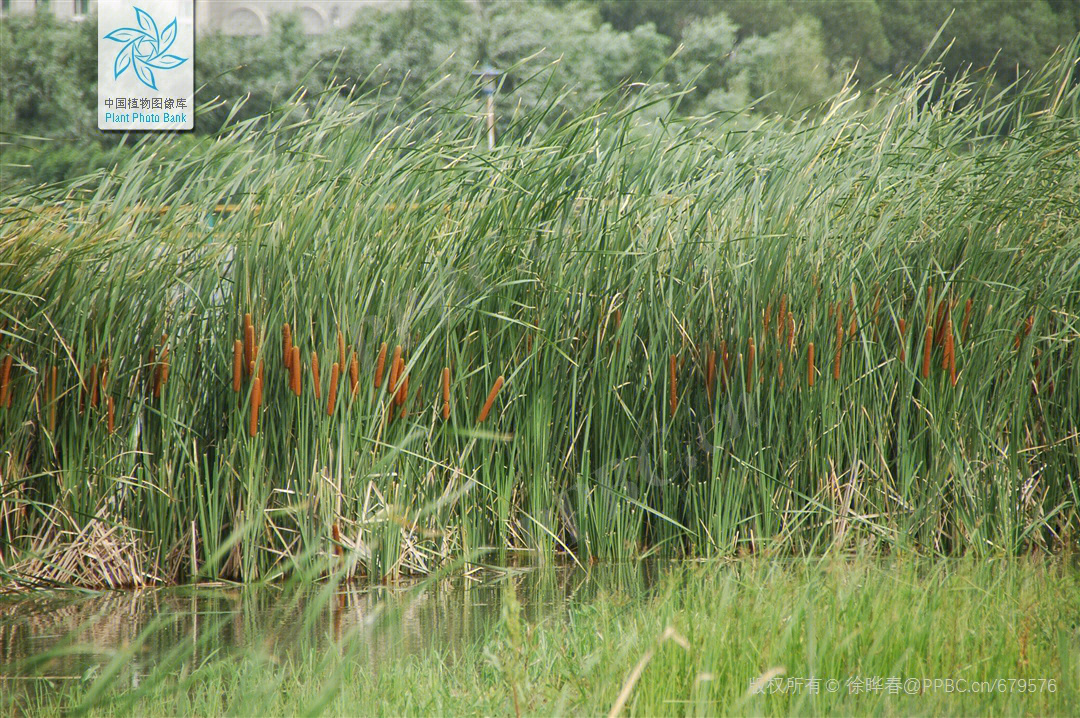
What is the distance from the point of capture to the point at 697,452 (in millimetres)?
3314

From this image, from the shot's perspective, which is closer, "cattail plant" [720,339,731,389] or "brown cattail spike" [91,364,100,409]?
"brown cattail spike" [91,364,100,409]

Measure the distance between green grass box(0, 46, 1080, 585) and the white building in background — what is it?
751 inches

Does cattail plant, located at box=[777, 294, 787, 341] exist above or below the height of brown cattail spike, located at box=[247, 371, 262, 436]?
above

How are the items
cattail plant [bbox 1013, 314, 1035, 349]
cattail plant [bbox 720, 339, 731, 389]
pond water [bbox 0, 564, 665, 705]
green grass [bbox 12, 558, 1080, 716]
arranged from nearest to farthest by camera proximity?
green grass [bbox 12, 558, 1080, 716] < pond water [bbox 0, 564, 665, 705] < cattail plant [bbox 720, 339, 731, 389] < cattail plant [bbox 1013, 314, 1035, 349]

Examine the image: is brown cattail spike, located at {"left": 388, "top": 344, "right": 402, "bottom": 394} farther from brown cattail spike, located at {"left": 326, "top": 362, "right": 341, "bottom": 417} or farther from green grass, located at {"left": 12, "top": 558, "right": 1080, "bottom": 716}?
green grass, located at {"left": 12, "top": 558, "right": 1080, "bottom": 716}

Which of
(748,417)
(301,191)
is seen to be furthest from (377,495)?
(748,417)

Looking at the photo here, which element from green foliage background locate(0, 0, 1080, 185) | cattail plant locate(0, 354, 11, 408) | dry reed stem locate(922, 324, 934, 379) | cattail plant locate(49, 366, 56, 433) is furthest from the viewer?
green foliage background locate(0, 0, 1080, 185)

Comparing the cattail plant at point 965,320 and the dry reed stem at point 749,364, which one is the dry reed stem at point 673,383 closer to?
the dry reed stem at point 749,364

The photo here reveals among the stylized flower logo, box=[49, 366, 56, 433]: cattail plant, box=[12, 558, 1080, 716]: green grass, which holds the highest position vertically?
the stylized flower logo

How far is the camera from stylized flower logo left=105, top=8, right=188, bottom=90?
15.5 feet

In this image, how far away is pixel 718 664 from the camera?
6.19 feet

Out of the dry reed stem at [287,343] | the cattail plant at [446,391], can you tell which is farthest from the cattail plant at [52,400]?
the cattail plant at [446,391]

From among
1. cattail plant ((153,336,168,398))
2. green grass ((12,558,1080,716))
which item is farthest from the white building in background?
green grass ((12,558,1080,716))

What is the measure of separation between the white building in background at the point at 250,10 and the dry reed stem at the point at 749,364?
64.8ft
